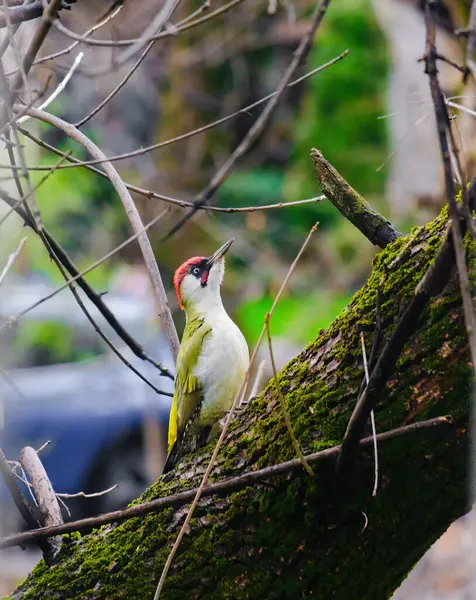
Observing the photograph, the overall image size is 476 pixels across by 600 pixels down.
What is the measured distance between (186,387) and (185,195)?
6.91 meters

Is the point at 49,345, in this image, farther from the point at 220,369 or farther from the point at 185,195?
the point at 220,369

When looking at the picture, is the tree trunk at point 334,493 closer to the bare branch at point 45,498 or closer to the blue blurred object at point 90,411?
the bare branch at point 45,498

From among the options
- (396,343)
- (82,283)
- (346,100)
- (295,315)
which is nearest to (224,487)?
(396,343)

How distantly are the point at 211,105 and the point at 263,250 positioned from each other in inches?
95.4

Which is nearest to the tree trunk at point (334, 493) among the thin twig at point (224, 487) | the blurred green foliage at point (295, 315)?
the thin twig at point (224, 487)

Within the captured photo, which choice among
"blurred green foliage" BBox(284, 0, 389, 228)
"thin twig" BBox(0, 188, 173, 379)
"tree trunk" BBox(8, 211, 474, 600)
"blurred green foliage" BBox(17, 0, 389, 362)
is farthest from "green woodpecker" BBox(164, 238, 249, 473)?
"blurred green foliage" BBox(284, 0, 389, 228)

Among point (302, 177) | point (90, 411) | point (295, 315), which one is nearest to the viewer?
point (90, 411)

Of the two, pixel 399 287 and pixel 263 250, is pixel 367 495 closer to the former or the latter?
pixel 399 287

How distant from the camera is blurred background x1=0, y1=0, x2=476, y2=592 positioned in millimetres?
7598

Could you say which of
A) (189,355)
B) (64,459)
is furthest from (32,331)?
(189,355)

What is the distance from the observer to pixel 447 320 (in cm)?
172

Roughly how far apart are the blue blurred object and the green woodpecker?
4.13 m

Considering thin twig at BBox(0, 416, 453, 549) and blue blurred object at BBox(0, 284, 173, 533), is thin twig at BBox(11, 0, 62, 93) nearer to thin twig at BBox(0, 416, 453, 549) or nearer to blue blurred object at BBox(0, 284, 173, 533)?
thin twig at BBox(0, 416, 453, 549)

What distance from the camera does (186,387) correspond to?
3066 millimetres
